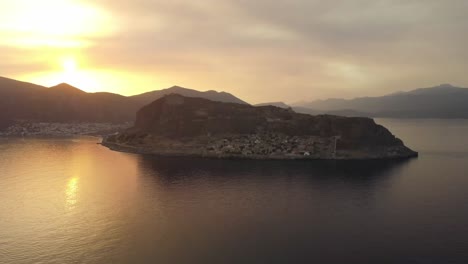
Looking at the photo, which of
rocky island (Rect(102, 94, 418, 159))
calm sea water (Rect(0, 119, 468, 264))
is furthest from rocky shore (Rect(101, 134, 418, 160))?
calm sea water (Rect(0, 119, 468, 264))

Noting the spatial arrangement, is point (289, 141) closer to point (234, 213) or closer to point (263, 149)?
point (263, 149)

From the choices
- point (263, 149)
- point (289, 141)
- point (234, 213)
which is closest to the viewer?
point (234, 213)

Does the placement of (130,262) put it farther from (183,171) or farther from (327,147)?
(327,147)

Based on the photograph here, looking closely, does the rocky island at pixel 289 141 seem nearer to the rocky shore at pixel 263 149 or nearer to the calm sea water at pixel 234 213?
the rocky shore at pixel 263 149

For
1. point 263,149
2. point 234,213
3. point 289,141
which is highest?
point 289,141

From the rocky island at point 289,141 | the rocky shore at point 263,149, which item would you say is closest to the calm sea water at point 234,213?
the rocky shore at point 263,149

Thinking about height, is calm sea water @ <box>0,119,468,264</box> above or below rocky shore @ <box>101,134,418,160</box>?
below

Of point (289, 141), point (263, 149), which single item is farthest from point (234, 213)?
point (289, 141)

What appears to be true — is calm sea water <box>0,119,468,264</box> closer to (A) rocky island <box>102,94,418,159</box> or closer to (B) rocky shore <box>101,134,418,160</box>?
(B) rocky shore <box>101,134,418,160</box>

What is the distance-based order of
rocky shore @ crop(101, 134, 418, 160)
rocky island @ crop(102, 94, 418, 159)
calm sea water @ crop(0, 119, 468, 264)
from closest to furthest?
calm sea water @ crop(0, 119, 468, 264), rocky shore @ crop(101, 134, 418, 160), rocky island @ crop(102, 94, 418, 159)
